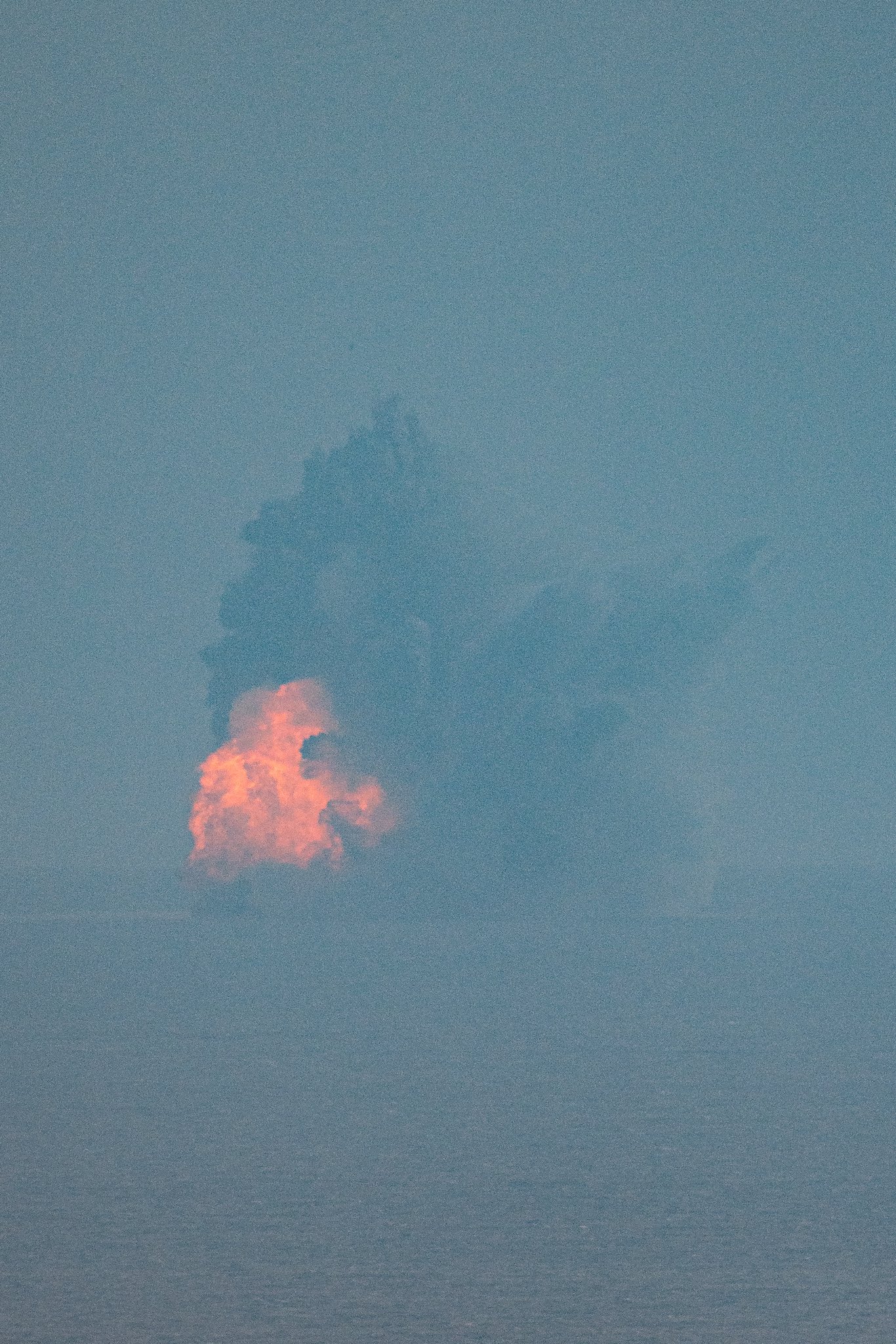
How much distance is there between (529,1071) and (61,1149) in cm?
1052

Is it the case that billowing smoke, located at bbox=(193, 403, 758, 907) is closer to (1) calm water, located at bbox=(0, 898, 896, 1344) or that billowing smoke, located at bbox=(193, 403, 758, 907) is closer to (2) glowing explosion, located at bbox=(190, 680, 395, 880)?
(2) glowing explosion, located at bbox=(190, 680, 395, 880)

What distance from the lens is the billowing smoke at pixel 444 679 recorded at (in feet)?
227

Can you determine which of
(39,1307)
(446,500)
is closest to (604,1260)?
(39,1307)

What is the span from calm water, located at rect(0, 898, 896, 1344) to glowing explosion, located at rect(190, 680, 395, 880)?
2328 centimetres

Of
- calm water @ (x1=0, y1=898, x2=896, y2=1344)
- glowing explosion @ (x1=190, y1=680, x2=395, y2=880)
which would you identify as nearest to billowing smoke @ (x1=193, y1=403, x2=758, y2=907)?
glowing explosion @ (x1=190, y1=680, x2=395, y2=880)

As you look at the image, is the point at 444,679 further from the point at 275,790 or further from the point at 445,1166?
the point at 445,1166

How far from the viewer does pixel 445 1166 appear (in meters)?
20.8

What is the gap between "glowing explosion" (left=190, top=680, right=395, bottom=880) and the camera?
68.2 meters

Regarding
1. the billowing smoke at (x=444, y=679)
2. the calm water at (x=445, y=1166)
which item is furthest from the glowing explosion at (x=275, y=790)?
the calm water at (x=445, y=1166)

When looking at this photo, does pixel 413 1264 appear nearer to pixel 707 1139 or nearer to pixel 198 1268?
pixel 198 1268

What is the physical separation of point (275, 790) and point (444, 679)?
10.1 metres

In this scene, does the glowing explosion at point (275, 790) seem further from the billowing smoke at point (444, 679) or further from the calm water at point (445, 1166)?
the calm water at point (445, 1166)

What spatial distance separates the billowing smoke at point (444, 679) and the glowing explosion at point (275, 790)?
166 millimetres

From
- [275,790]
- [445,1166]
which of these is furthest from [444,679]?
[445,1166]
